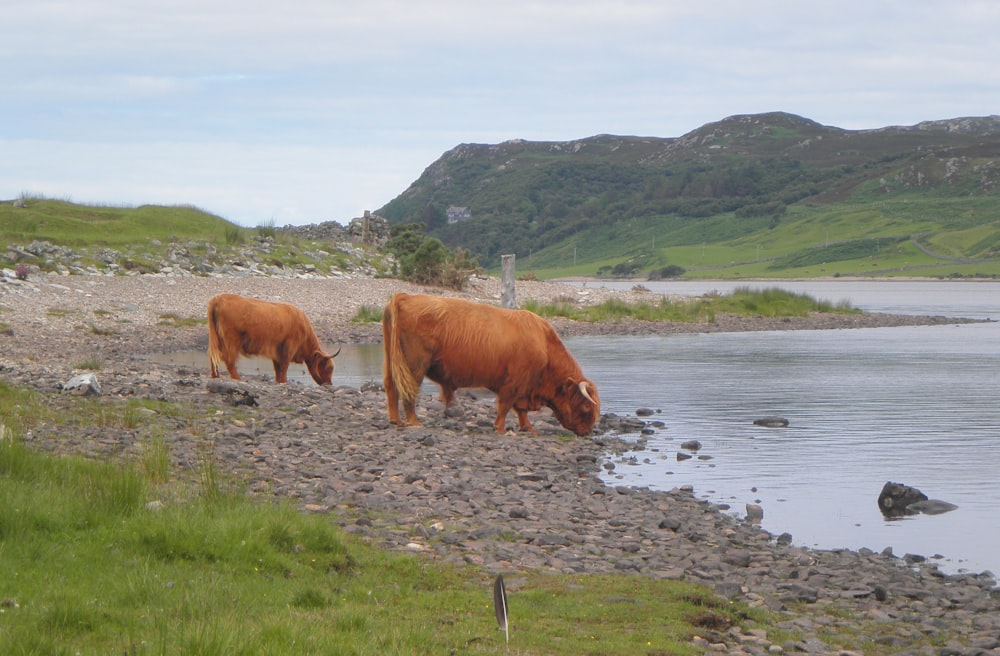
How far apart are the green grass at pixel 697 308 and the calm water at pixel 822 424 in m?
5.48

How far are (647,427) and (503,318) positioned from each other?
417 cm

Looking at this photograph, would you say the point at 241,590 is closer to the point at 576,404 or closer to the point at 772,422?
the point at 576,404

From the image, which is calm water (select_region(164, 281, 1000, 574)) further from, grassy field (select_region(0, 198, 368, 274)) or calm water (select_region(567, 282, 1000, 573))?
grassy field (select_region(0, 198, 368, 274))

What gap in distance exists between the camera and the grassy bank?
5027 mm

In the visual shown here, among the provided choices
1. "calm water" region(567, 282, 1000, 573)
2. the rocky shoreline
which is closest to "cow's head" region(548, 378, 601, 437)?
the rocky shoreline

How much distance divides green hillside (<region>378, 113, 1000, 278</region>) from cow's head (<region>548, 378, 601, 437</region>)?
3763 inches

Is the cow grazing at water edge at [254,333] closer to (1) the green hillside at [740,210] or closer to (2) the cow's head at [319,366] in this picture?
(2) the cow's head at [319,366]

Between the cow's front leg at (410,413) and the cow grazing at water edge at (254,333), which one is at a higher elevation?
the cow grazing at water edge at (254,333)

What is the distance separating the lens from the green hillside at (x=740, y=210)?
116 metres

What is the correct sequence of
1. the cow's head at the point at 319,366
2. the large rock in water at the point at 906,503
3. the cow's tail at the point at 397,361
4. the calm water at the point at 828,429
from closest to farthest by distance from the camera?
1. the calm water at the point at 828,429
2. the large rock in water at the point at 906,503
3. the cow's tail at the point at 397,361
4. the cow's head at the point at 319,366

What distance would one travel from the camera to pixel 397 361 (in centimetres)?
1395

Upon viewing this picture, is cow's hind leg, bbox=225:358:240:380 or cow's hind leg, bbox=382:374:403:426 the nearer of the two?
cow's hind leg, bbox=382:374:403:426

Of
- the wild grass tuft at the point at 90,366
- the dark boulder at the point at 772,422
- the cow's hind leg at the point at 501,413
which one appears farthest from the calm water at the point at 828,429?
the wild grass tuft at the point at 90,366

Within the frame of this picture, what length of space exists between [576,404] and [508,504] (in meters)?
5.48
